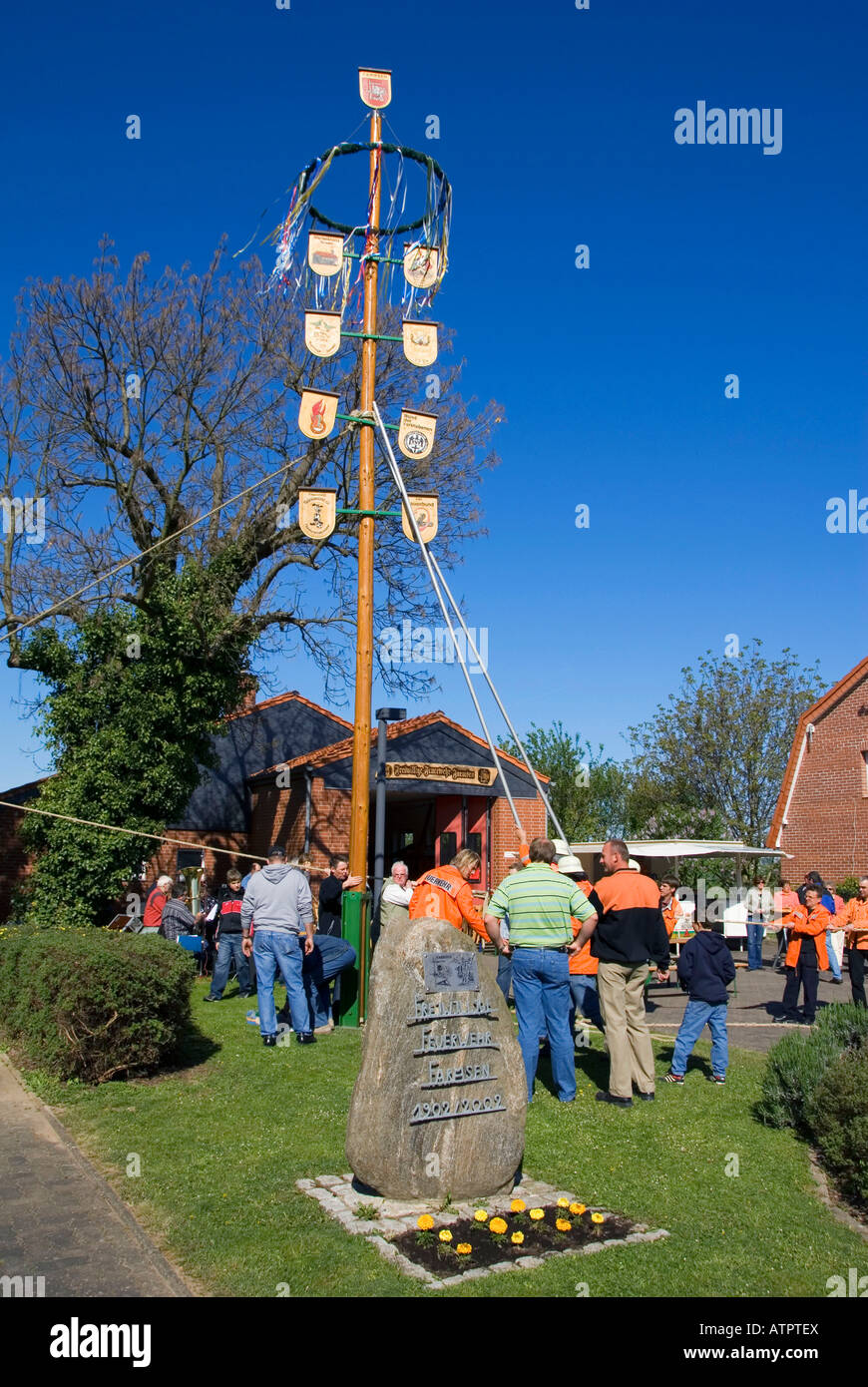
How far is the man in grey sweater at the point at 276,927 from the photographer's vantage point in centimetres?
939

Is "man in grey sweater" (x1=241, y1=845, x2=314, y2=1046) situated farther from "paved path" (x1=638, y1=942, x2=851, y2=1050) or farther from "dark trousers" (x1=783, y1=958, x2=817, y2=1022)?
"dark trousers" (x1=783, y1=958, x2=817, y2=1022)

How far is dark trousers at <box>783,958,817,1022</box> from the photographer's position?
12.0 m

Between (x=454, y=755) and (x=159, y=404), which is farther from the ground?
(x=159, y=404)

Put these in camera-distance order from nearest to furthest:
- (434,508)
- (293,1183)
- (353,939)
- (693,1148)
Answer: (293,1183)
(693,1148)
(353,939)
(434,508)

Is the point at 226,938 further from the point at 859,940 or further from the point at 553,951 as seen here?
the point at 859,940

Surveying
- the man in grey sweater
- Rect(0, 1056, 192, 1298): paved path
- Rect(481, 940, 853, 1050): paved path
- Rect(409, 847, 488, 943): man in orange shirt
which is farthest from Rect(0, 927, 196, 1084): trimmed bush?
Rect(481, 940, 853, 1050): paved path

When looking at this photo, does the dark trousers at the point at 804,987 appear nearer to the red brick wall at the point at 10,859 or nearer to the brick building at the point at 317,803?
the brick building at the point at 317,803

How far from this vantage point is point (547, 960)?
24.2ft

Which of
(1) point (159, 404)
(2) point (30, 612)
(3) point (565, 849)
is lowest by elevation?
(3) point (565, 849)

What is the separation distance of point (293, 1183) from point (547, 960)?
2.49 metres

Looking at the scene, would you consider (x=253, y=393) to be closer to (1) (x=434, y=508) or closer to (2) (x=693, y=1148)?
(1) (x=434, y=508)

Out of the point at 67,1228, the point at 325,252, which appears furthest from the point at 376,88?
the point at 67,1228

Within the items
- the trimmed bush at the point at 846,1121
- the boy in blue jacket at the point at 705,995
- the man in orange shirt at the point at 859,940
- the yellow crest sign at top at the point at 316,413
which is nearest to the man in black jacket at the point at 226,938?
the yellow crest sign at top at the point at 316,413
